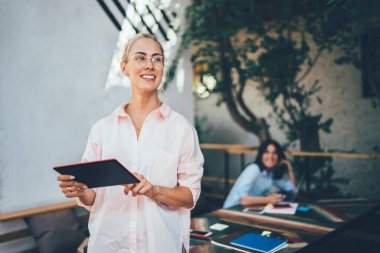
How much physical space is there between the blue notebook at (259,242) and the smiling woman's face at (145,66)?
104cm

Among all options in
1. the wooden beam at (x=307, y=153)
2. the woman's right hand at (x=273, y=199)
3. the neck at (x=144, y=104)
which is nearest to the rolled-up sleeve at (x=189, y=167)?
the neck at (x=144, y=104)

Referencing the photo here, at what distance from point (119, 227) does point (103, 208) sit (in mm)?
99

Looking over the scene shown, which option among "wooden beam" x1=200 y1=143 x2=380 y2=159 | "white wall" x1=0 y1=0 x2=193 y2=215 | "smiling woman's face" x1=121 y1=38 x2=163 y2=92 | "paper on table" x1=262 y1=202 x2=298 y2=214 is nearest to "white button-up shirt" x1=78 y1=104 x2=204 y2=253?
"smiling woman's face" x1=121 y1=38 x2=163 y2=92

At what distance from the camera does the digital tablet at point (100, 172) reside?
3.84 feet

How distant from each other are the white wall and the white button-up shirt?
1612mm

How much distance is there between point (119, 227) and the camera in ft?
Result: 4.41

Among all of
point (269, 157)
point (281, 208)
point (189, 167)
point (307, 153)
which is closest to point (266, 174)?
point (269, 157)

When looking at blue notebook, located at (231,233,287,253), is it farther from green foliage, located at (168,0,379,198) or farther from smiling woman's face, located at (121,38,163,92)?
green foliage, located at (168,0,379,198)

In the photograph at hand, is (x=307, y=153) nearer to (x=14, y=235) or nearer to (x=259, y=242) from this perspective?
(x=259, y=242)

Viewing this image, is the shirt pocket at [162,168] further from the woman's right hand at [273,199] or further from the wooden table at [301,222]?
the woman's right hand at [273,199]

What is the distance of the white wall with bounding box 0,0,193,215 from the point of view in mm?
2697

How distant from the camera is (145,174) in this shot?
1.35 meters

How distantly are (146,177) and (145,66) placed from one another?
0.42 metres

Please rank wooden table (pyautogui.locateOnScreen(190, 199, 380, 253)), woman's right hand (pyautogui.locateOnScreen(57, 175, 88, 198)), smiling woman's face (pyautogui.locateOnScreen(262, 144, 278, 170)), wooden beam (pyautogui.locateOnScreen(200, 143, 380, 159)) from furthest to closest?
wooden beam (pyautogui.locateOnScreen(200, 143, 380, 159))
smiling woman's face (pyautogui.locateOnScreen(262, 144, 278, 170))
wooden table (pyautogui.locateOnScreen(190, 199, 380, 253))
woman's right hand (pyautogui.locateOnScreen(57, 175, 88, 198))
